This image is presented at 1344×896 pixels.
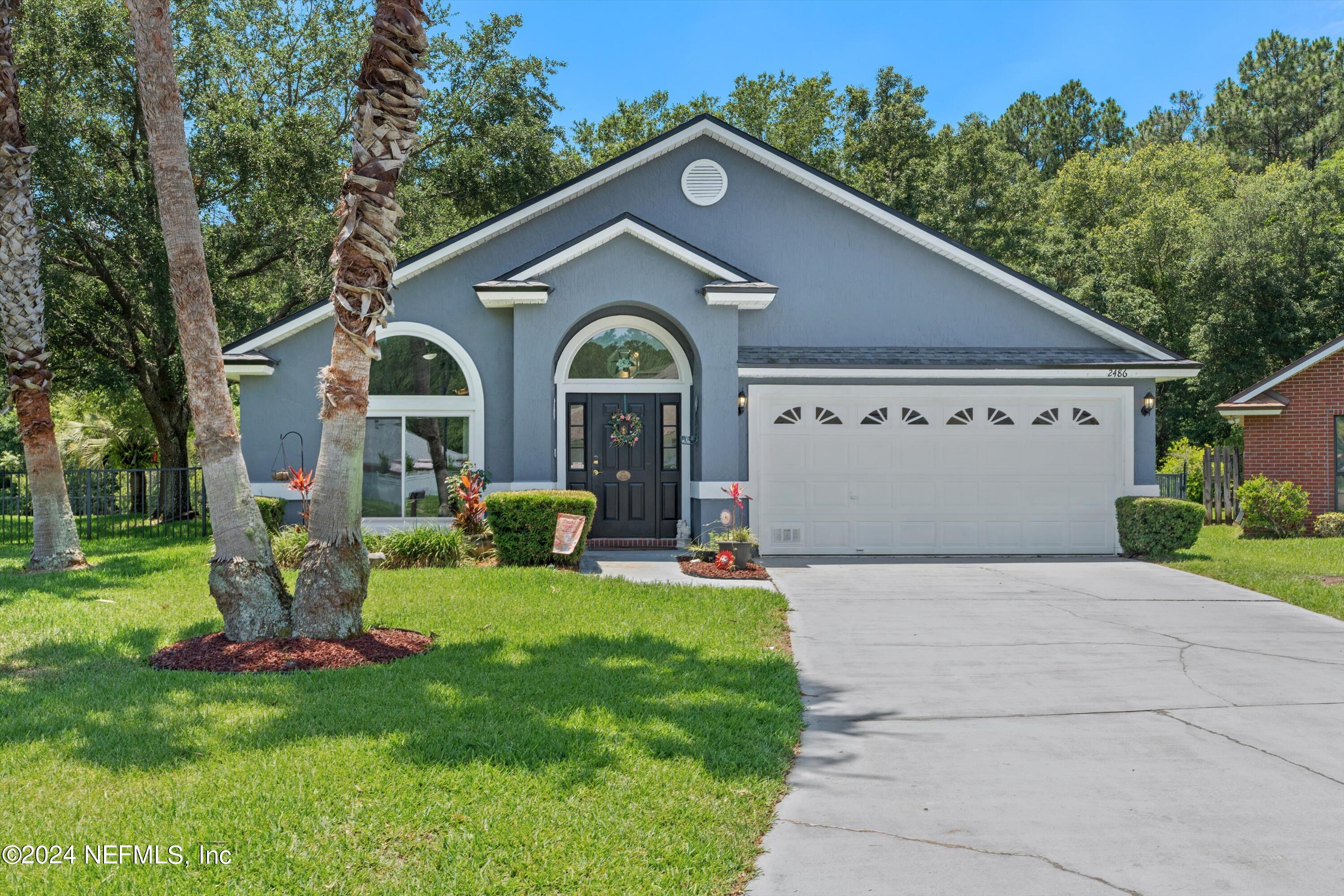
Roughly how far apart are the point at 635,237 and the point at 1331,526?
14398 mm

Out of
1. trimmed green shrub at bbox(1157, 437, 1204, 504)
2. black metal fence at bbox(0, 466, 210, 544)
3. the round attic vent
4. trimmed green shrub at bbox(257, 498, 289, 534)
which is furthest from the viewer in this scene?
trimmed green shrub at bbox(1157, 437, 1204, 504)

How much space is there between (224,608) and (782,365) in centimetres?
827

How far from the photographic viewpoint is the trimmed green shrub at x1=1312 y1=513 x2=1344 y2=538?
17266mm

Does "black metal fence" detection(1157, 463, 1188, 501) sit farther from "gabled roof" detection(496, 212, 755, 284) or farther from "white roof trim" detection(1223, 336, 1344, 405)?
"gabled roof" detection(496, 212, 755, 284)

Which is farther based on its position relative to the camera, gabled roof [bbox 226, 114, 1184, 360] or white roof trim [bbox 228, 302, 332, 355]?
gabled roof [bbox 226, 114, 1184, 360]

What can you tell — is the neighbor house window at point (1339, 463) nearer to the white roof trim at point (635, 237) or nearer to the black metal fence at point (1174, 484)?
the black metal fence at point (1174, 484)

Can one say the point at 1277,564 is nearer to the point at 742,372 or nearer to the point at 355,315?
the point at 742,372

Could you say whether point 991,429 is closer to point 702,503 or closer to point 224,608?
point 702,503

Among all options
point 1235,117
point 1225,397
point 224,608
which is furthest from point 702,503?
point 1235,117

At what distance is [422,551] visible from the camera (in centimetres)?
1188

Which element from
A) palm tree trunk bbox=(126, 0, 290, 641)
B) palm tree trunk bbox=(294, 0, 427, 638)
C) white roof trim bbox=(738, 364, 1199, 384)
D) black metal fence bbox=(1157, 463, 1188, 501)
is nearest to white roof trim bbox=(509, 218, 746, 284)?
white roof trim bbox=(738, 364, 1199, 384)

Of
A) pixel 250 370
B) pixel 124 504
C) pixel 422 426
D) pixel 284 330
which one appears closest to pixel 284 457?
pixel 250 370

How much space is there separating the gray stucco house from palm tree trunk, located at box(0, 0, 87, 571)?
239cm

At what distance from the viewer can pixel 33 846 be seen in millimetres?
3889
